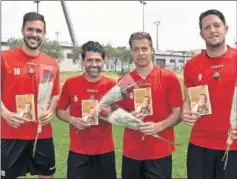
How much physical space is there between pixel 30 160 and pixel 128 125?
1512mm

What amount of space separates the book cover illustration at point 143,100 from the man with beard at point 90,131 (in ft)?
1.79

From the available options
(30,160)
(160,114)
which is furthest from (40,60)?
(160,114)

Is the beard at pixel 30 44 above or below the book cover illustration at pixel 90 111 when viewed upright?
above

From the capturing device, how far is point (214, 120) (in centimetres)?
339

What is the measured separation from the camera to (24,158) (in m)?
4.09

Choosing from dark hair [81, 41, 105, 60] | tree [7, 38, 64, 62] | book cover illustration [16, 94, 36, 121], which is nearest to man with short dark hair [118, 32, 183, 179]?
dark hair [81, 41, 105, 60]

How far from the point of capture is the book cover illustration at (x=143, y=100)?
3436 millimetres

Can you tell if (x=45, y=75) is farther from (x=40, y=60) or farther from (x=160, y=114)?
(x=160, y=114)

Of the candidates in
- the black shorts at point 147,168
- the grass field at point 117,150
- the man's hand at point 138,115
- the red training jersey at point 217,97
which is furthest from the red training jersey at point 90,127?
the grass field at point 117,150

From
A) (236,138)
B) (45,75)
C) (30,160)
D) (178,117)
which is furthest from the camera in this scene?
(30,160)

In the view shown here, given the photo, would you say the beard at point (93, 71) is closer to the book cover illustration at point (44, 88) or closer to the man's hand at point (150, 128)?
the book cover illustration at point (44, 88)

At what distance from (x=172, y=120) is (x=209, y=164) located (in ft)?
1.93

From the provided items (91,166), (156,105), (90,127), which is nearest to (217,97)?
(156,105)

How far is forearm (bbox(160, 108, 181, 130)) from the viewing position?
137 inches
